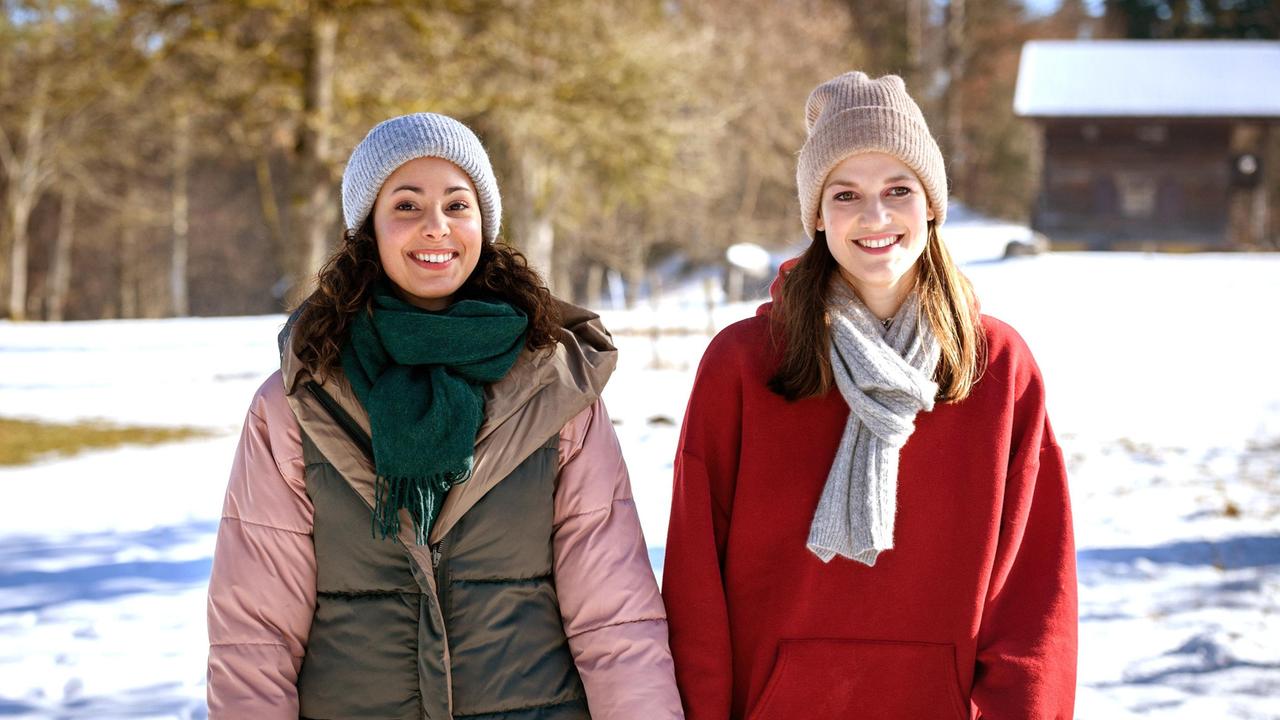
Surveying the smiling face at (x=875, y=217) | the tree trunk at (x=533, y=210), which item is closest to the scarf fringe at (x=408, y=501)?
the smiling face at (x=875, y=217)

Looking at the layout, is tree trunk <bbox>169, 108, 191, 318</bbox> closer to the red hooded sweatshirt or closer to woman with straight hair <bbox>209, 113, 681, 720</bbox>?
woman with straight hair <bbox>209, 113, 681, 720</bbox>

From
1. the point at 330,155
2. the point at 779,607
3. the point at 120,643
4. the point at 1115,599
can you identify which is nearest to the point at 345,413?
the point at 779,607

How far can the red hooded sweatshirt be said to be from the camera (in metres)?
2.17

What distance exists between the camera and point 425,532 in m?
2.09

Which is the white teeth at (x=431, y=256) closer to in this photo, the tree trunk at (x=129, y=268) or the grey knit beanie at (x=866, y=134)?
the grey knit beanie at (x=866, y=134)

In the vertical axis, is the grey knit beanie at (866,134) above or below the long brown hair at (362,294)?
above

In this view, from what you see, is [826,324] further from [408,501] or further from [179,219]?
[179,219]

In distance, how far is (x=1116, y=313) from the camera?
14.2 metres

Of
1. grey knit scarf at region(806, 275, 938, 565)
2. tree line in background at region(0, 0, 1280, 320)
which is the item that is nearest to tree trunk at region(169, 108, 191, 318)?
tree line in background at region(0, 0, 1280, 320)

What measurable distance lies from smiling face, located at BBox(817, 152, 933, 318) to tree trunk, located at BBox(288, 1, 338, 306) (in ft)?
37.0

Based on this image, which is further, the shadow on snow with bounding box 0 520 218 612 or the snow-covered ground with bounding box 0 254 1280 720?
the shadow on snow with bounding box 0 520 218 612

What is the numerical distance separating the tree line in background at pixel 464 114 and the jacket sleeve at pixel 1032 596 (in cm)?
79

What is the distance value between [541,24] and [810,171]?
44.8 ft

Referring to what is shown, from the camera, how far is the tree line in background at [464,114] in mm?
13250
